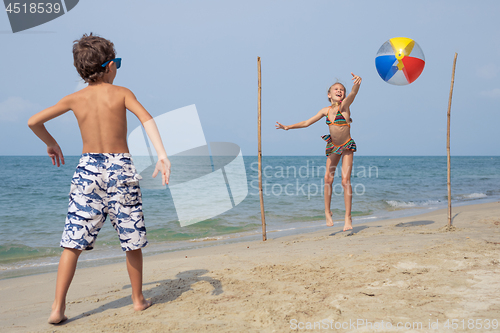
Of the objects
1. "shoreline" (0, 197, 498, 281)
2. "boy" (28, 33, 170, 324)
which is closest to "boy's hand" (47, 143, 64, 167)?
"boy" (28, 33, 170, 324)

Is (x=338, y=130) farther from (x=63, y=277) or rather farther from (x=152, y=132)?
(x=63, y=277)

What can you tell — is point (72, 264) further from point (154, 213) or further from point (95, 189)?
point (154, 213)

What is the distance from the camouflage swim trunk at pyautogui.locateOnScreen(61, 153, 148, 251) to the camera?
2432 millimetres

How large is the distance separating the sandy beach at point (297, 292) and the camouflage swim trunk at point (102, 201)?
24.2 inches

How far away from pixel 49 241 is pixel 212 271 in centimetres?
538

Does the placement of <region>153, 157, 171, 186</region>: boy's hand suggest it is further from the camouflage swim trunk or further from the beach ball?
the beach ball

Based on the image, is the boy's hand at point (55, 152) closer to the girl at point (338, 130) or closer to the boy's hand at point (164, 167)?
the boy's hand at point (164, 167)

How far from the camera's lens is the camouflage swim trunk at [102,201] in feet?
7.98

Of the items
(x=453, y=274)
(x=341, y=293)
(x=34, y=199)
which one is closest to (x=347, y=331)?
(x=341, y=293)

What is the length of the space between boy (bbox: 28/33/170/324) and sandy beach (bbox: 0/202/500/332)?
1.90 feet

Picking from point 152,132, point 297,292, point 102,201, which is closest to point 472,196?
point 297,292

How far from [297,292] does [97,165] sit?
5.87 ft

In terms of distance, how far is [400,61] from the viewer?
5.46 meters

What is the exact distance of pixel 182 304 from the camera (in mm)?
2756
